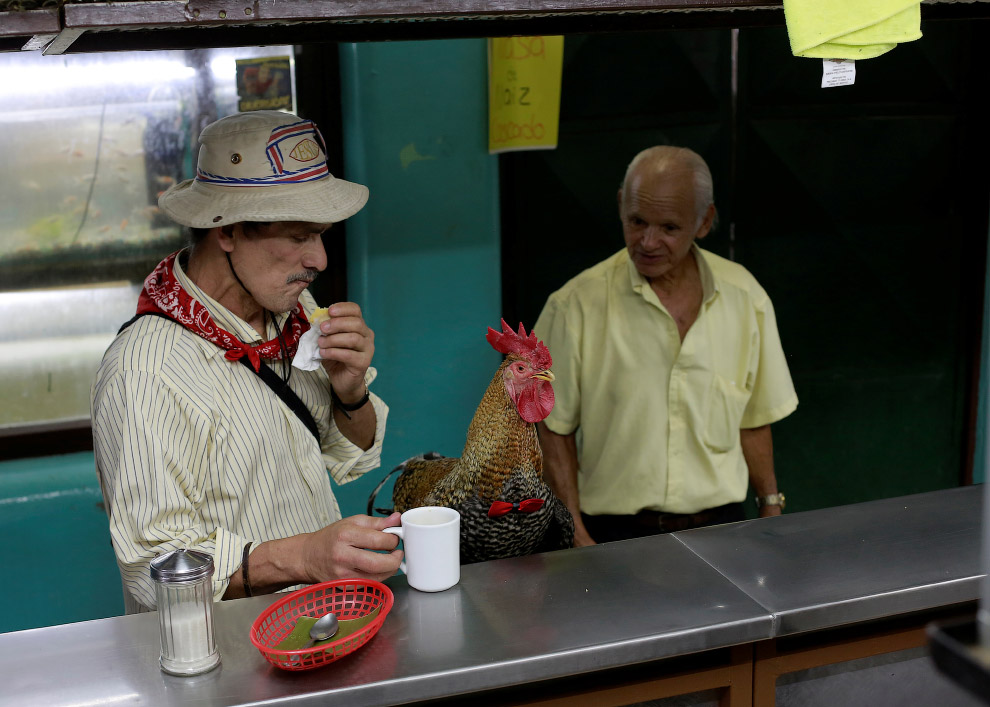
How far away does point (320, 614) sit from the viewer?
175 centimetres

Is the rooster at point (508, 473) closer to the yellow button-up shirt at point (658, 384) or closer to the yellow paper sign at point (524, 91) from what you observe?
the yellow button-up shirt at point (658, 384)

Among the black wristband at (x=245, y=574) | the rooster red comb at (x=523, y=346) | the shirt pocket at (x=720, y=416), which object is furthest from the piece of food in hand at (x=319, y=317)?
the shirt pocket at (x=720, y=416)

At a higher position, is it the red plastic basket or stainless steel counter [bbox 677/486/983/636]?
the red plastic basket

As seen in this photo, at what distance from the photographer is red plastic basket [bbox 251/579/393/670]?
60.9 inches

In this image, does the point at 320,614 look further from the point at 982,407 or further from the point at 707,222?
the point at 982,407

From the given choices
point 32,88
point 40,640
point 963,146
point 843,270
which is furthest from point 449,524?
point 963,146

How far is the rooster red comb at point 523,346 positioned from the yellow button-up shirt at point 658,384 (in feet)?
2.76

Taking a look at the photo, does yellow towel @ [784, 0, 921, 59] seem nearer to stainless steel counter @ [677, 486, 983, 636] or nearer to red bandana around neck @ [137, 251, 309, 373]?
stainless steel counter @ [677, 486, 983, 636]

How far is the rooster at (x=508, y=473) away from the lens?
2131 mm

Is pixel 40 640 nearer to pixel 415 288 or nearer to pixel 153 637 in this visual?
pixel 153 637

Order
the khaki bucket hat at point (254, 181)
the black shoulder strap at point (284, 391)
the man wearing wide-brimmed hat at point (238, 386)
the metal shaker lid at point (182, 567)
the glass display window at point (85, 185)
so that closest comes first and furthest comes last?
the metal shaker lid at point (182, 567) < the man wearing wide-brimmed hat at point (238, 386) < the khaki bucket hat at point (254, 181) < the black shoulder strap at point (284, 391) < the glass display window at point (85, 185)

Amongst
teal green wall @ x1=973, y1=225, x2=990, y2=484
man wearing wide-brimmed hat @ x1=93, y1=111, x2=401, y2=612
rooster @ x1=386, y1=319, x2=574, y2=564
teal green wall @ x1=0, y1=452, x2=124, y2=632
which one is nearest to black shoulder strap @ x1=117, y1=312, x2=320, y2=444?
man wearing wide-brimmed hat @ x1=93, y1=111, x2=401, y2=612

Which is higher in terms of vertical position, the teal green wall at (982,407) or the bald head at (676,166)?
the bald head at (676,166)

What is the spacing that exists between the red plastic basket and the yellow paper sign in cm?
229
